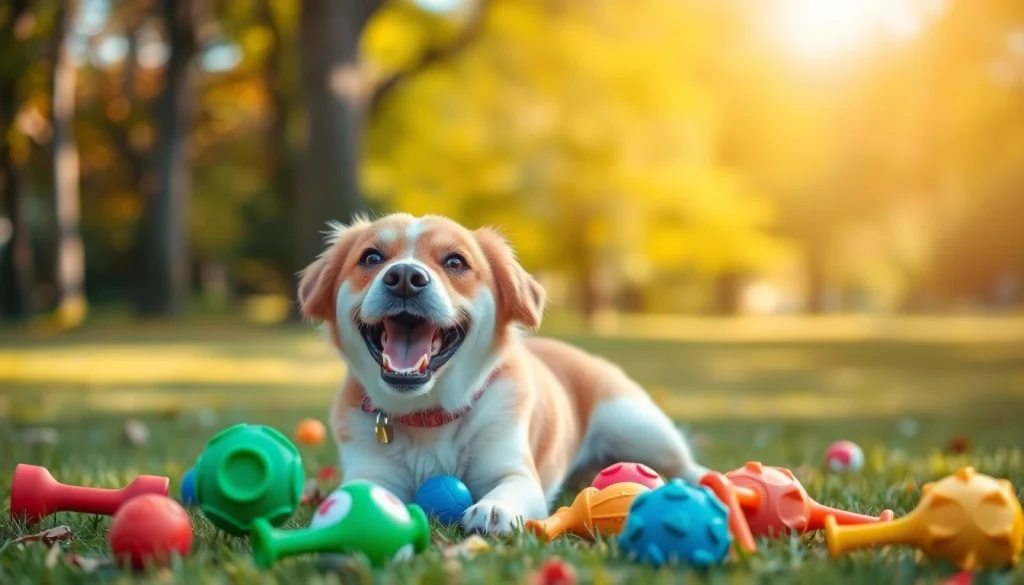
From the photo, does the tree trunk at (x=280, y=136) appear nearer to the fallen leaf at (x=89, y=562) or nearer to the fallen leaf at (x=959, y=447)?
the fallen leaf at (x=959, y=447)

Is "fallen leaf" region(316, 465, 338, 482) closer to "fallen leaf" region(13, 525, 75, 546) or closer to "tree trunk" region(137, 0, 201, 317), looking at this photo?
"fallen leaf" region(13, 525, 75, 546)

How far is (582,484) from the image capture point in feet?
14.0

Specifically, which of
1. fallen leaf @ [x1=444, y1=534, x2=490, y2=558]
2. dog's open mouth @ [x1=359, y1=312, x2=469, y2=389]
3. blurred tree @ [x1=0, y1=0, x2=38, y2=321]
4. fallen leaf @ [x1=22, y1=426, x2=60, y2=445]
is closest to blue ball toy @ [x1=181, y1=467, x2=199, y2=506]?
dog's open mouth @ [x1=359, y1=312, x2=469, y2=389]

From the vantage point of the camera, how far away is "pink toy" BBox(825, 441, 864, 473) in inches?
181

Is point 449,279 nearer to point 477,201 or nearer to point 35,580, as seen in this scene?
point 35,580

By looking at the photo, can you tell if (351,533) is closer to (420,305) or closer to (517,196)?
(420,305)

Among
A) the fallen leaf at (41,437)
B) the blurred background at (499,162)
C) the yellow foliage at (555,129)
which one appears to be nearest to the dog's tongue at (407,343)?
the fallen leaf at (41,437)

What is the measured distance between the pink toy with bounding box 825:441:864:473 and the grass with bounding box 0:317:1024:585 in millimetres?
93

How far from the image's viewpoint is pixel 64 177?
19000 millimetres

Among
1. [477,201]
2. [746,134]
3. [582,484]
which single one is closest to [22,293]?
[477,201]

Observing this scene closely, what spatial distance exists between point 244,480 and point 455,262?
1102 mm

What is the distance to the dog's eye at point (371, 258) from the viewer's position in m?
3.46

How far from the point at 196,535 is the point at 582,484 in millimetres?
1841

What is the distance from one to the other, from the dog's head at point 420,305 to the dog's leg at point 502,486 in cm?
21
